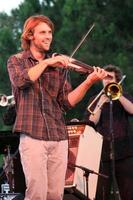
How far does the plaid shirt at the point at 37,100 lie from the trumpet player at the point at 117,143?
1762 millimetres

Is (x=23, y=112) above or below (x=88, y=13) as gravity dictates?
below

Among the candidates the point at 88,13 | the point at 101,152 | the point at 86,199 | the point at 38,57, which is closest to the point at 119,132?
the point at 101,152

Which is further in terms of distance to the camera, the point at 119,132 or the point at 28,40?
the point at 119,132

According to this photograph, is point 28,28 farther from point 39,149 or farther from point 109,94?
point 109,94

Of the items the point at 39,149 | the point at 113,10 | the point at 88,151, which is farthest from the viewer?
the point at 113,10

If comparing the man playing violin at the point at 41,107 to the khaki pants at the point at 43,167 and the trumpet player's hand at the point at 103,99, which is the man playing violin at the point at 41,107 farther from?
the trumpet player's hand at the point at 103,99

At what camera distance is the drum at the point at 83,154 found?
642cm

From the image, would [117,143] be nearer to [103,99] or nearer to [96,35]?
[103,99]

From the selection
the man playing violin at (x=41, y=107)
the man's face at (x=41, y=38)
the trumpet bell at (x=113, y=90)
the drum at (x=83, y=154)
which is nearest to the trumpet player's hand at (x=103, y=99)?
the trumpet bell at (x=113, y=90)

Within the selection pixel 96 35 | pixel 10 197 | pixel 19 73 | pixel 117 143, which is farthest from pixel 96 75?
pixel 96 35

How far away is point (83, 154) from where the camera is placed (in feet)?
21.5

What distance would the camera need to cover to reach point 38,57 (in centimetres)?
507

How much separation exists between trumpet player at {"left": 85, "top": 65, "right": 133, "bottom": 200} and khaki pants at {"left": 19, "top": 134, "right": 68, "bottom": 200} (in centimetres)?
191

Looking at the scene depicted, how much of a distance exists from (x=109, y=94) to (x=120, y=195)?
105 cm
